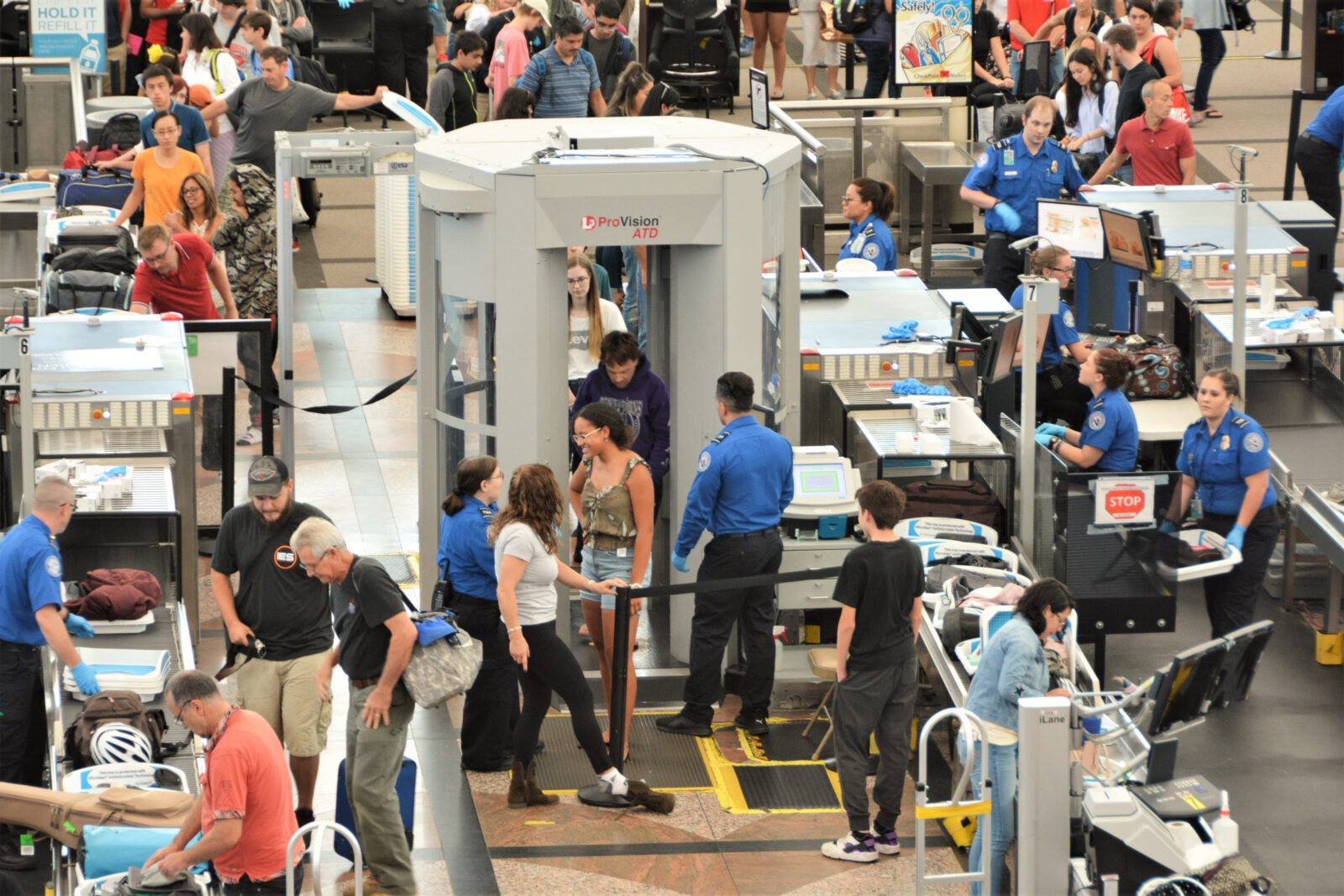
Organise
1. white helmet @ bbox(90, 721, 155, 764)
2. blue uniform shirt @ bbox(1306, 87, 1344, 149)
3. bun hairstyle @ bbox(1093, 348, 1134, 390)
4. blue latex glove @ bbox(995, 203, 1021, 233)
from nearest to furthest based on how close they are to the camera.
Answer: white helmet @ bbox(90, 721, 155, 764), bun hairstyle @ bbox(1093, 348, 1134, 390), blue latex glove @ bbox(995, 203, 1021, 233), blue uniform shirt @ bbox(1306, 87, 1344, 149)

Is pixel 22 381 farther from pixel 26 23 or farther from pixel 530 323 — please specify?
pixel 26 23

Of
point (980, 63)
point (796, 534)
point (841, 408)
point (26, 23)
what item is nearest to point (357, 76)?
point (26, 23)

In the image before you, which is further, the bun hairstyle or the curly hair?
the bun hairstyle

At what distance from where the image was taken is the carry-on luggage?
7832 mm

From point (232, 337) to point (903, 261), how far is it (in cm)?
807

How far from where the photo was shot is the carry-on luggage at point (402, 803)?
7.83 metres

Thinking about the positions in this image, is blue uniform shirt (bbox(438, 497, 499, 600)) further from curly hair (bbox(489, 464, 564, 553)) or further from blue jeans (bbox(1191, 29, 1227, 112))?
blue jeans (bbox(1191, 29, 1227, 112))

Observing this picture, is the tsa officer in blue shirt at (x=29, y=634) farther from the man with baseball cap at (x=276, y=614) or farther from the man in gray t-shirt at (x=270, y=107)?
the man in gray t-shirt at (x=270, y=107)

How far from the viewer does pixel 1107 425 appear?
9.95 m

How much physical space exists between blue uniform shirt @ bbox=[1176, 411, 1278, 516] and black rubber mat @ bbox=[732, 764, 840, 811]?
101 inches

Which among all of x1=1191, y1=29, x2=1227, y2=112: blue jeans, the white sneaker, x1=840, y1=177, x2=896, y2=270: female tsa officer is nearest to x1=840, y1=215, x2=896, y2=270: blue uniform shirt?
x1=840, y1=177, x2=896, y2=270: female tsa officer

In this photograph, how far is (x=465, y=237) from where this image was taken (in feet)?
30.3

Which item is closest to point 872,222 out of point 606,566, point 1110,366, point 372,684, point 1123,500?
point 1110,366

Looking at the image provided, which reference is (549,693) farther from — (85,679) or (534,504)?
(85,679)
